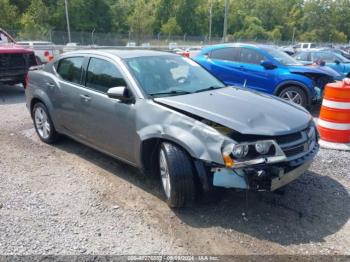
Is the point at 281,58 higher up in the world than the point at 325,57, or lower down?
higher up

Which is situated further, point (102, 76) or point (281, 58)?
point (281, 58)

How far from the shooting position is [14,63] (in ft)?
33.1

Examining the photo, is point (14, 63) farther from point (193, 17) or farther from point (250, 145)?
point (193, 17)

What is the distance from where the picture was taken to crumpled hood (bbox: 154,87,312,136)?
3518 mm

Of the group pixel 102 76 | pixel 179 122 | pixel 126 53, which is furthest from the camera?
pixel 126 53

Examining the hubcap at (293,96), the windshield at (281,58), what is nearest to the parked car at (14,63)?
the windshield at (281,58)

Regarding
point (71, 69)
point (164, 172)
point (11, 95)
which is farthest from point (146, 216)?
point (11, 95)

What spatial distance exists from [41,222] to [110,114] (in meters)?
1.48

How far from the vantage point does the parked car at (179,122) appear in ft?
11.2

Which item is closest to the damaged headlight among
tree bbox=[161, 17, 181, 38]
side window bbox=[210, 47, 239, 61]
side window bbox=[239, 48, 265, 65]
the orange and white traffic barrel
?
the orange and white traffic barrel

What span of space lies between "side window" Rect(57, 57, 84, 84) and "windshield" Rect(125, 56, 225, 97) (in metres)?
1.01

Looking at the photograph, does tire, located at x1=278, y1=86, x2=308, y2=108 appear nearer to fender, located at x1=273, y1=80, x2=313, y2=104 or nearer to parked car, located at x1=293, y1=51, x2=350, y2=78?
fender, located at x1=273, y1=80, x2=313, y2=104

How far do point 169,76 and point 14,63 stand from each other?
722 cm

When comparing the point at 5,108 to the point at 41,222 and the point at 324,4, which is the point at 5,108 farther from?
the point at 324,4
